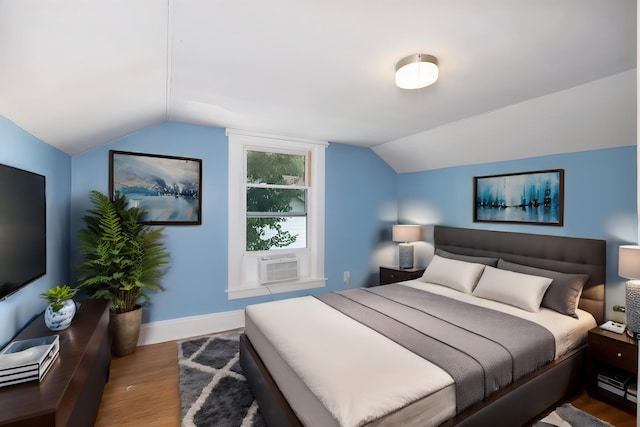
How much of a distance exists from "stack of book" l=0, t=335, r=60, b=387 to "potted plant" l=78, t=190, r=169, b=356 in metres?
1.09

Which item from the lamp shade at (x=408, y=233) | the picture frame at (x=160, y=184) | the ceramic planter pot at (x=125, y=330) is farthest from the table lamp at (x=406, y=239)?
the ceramic planter pot at (x=125, y=330)

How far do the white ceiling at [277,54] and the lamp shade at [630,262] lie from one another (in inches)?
47.3

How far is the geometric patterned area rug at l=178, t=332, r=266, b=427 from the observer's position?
2006mm

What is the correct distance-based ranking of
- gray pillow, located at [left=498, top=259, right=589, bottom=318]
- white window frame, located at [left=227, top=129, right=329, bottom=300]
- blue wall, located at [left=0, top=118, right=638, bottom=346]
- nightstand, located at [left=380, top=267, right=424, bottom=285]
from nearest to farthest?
blue wall, located at [left=0, top=118, right=638, bottom=346] < gray pillow, located at [left=498, top=259, right=589, bottom=318] < white window frame, located at [left=227, top=129, right=329, bottom=300] < nightstand, located at [left=380, top=267, right=424, bottom=285]

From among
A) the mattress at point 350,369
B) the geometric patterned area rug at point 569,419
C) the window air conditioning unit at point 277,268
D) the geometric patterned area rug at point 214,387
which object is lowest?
the geometric patterned area rug at point 569,419

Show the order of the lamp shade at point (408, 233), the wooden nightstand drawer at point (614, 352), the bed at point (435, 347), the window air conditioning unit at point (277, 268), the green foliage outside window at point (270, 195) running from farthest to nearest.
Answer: the lamp shade at point (408, 233) < the green foliage outside window at point (270, 195) < the window air conditioning unit at point (277, 268) < the wooden nightstand drawer at point (614, 352) < the bed at point (435, 347)

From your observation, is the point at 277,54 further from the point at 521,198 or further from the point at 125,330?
the point at 521,198

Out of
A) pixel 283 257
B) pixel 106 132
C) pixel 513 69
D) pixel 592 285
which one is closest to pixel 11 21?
pixel 106 132

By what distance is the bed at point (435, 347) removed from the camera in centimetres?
147

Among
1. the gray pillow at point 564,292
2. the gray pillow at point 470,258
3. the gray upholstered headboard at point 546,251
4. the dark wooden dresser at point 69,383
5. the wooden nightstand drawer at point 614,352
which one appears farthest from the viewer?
the gray pillow at point 470,258

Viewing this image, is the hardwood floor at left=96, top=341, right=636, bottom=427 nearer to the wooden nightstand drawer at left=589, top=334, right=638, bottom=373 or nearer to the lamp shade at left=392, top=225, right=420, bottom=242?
the wooden nightstand drawer at left=589, top=334, right=638, bottom=373

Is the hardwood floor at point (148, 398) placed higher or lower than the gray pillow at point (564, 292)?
lower

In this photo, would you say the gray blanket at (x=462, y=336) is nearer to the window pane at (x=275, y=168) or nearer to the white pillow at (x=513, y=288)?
the white pillow at (x=513, y=288)

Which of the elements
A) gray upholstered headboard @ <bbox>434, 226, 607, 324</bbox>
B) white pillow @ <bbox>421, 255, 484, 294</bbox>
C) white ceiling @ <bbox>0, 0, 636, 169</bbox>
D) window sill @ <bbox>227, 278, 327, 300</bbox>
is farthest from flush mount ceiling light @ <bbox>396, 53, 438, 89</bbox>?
window sill @ <bbox>227, 278, 327, 300</bbox>
